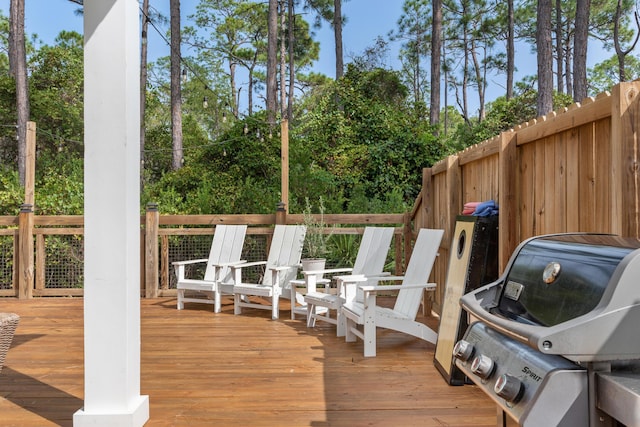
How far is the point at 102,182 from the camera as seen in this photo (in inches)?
101

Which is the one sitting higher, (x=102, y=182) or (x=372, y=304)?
(x=102, y=182)

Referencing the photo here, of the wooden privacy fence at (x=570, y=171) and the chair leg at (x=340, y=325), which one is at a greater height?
the wooden privacy fence at (x=570, y=171)

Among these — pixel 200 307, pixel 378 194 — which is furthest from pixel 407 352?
pixel 378 194

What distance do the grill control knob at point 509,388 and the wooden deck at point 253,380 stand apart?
1.53m

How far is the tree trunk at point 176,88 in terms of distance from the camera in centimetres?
1300

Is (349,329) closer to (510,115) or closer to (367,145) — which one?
(367,145)

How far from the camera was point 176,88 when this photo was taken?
13531 millimetres

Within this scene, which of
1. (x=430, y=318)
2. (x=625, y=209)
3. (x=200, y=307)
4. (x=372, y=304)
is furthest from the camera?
(x=200, y=307)

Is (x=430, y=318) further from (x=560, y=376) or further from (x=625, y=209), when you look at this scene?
(x=560, y=376)

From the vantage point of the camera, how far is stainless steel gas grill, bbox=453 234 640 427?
1072 millimetres

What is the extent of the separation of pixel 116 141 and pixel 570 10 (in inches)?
881

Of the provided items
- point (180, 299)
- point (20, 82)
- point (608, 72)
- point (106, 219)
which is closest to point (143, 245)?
point (180, 299)

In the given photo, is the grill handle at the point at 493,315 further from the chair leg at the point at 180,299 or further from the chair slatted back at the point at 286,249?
the chair leg at the point at 180,299

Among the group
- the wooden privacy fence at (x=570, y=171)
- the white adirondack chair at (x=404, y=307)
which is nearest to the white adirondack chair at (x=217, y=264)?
the white adirondack chair at (x=404, y=307)
